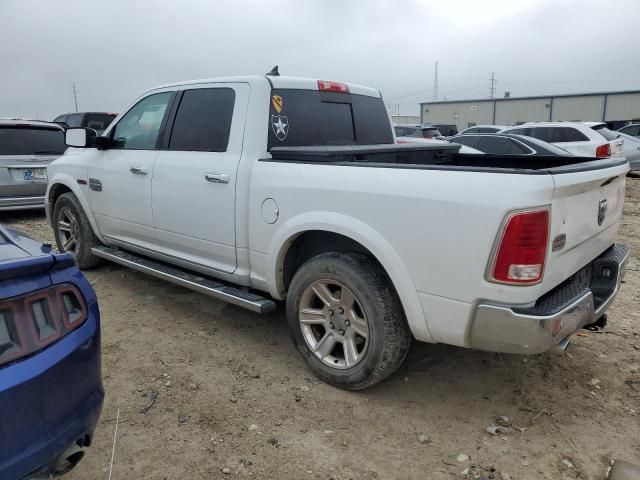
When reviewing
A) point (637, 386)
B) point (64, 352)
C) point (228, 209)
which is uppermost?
point (228, 209)

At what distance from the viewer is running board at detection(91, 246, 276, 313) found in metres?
3.55

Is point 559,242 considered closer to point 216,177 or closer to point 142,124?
point 216,177

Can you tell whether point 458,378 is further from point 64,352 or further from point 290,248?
point 64,352

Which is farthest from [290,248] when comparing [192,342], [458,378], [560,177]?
[560,177]

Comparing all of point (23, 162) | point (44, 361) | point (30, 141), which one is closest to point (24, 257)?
point (44, 361)

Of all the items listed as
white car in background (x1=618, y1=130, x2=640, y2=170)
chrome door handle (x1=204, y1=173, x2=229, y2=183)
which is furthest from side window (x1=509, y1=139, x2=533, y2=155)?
chrome door handle (x1=204, y1=173, x2=229, y2=183)

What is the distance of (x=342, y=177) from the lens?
304 centimetres

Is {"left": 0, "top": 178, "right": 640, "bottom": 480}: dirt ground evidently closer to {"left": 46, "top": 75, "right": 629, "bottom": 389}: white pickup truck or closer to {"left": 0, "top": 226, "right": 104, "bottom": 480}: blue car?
Answer: {"left": 46, "top": 75, "right": 629, "bottom": 389}: white pickup truck

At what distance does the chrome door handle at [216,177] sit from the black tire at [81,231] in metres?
2.19

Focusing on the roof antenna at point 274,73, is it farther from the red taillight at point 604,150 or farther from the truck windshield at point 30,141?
the red taillight at point 604,150

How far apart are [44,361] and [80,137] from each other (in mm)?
3378

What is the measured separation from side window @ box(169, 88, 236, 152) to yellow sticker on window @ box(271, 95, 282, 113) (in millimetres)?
318

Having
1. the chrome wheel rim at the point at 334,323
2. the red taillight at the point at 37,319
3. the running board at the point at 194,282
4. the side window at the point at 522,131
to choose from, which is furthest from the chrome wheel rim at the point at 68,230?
the side window at the point at 522,131

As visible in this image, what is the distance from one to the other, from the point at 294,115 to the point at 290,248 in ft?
3.42
